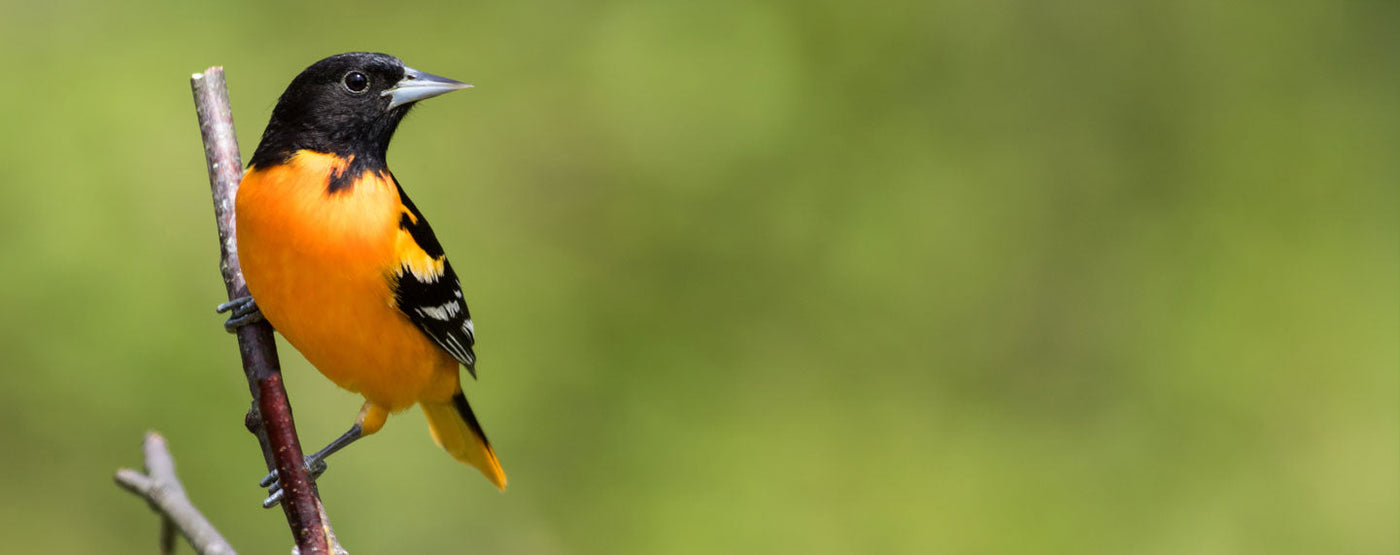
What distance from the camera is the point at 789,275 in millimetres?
6262

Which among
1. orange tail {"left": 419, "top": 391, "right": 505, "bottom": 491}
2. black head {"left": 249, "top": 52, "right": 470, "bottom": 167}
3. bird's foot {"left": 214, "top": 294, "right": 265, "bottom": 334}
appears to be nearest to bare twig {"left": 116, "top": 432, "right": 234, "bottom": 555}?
bird's foot {"left": 214, "top": 294, "right": 265, "bottom": 334}

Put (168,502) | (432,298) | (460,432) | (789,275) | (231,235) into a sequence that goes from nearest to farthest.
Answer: (168,502), (231,235), (432,298), (460,432), (789,275)

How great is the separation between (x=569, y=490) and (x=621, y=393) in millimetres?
539

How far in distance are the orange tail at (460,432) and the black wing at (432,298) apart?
360 millimetres

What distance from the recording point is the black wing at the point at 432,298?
298cm

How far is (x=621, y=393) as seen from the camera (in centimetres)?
582

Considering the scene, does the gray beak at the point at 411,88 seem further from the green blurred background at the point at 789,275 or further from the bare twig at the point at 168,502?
the green blurred background at the point at 789,275

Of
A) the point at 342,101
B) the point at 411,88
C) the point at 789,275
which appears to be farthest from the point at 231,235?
the point at 789,275

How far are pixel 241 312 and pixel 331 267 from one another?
0.69 ft

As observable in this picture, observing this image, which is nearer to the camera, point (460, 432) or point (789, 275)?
point (460, 432)

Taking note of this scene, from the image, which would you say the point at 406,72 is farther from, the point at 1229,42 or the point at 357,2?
the point at 1229,42

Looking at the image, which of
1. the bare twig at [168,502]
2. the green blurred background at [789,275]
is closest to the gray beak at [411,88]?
the bare twig at [168,502]

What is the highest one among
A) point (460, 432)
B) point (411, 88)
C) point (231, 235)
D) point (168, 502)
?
point (411, 88)

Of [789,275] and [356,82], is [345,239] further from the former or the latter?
[789,275]
